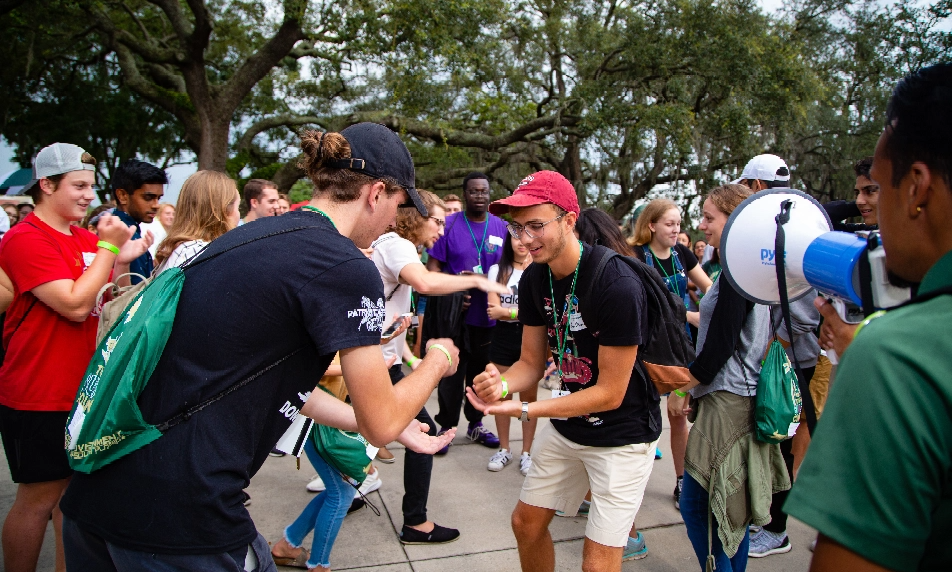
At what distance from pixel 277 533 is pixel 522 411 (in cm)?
216

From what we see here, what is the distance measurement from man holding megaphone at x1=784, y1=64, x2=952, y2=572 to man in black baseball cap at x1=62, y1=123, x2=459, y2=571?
3.57 feet

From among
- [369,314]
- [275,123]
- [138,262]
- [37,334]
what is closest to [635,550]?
[369,314]

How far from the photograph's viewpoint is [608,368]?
243 cm

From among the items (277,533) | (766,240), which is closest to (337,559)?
(277,533)

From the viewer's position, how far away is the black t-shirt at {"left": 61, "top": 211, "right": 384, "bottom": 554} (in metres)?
1.51

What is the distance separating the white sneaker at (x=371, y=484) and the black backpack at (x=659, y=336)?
2.42m

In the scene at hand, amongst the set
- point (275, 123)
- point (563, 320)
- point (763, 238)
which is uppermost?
point (275, 123)

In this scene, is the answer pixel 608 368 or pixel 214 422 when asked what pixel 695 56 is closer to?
pixel 608 368

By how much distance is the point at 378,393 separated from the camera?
169 cm

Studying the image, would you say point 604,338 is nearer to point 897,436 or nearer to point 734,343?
point 734,343

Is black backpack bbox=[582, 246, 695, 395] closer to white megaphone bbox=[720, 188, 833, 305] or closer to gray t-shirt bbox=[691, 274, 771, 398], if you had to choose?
gray t-shirt bbox=[691, 274, 771, 398]

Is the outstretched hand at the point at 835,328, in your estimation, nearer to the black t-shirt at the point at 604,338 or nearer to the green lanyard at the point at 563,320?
the black t-shirt at the point at 604,338

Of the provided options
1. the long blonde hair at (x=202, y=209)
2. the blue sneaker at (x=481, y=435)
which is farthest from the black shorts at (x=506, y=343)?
the long blonde hair at (x=202, y=209)

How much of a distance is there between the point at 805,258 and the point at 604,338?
110 cm
